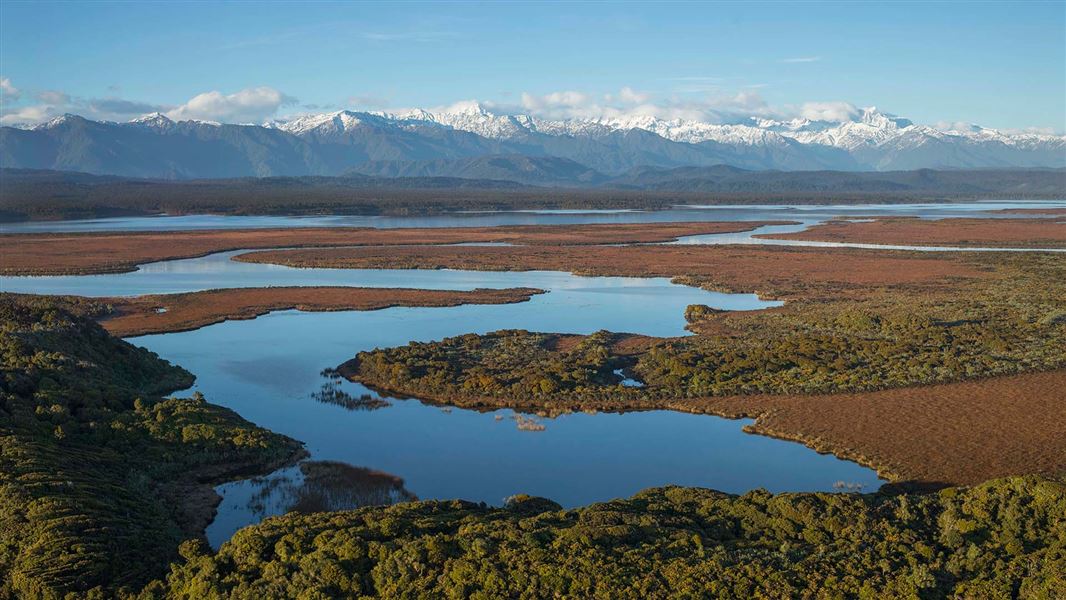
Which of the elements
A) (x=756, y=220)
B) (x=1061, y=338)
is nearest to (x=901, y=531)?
(x=1061, y=338)

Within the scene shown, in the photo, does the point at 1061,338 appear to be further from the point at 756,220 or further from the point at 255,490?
the point at 756,220

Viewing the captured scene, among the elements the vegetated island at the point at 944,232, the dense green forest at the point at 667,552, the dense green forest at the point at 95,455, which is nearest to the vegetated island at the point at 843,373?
the dense green forest at the point at 667,552

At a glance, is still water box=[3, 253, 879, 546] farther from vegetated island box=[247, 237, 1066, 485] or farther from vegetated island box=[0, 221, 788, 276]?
vegetated island box=[0, 221, 788, 276]

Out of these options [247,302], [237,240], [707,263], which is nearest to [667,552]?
[247,302]

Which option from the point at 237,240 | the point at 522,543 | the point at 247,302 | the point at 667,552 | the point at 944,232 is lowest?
the point at 667,552

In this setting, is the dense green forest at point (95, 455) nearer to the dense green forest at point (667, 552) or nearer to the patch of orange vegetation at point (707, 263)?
the dense green forest at point (667, 552)

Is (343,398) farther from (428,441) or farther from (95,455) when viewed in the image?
(95,455)

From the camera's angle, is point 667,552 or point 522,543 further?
point 522,543
